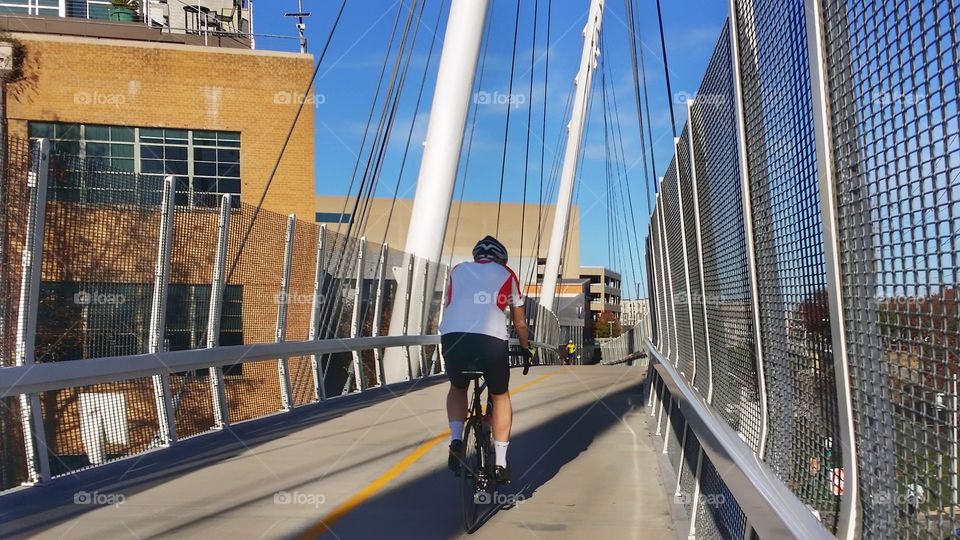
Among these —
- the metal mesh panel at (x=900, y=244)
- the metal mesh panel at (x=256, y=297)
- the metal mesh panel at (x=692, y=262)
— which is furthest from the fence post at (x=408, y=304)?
the metal mesh panel at (x=900, y=244)

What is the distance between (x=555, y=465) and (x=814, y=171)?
5909 mm

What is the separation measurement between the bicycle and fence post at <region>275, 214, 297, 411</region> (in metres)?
6.19

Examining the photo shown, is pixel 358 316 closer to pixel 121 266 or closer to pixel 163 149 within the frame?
pixel 121 266

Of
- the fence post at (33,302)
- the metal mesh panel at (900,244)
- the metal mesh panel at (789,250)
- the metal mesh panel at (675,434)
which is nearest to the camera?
the metal mesh panel at (900,244)

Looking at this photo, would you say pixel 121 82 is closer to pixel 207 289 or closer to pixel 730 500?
pixel 207 289

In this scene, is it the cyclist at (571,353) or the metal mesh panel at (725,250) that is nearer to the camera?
the metal mesh panel at (725,250)

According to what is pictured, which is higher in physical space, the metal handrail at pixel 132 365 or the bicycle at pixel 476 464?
the metal handrail at pixel 132 365

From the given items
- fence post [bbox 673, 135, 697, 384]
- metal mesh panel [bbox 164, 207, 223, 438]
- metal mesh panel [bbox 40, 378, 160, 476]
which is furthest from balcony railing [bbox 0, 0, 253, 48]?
fence post [bbox 673, 135, 697, 384]

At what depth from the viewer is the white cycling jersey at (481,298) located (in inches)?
271

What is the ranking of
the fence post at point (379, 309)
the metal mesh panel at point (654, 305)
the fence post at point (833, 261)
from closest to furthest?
the fence post at point (833, 261), the metal mesh panel at point (654, 305), the fence post at point (379, 309)
